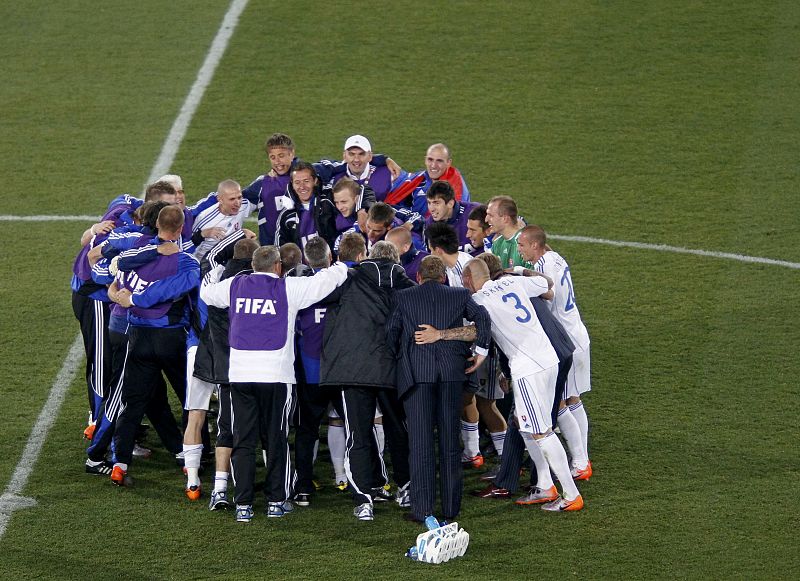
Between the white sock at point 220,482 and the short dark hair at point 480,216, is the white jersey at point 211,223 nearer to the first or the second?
the short dark hair at point 480,216

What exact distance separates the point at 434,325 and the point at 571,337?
4.21ft

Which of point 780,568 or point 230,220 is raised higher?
point 230,220

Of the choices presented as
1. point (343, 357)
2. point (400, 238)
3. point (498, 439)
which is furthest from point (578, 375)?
point (343, 357)

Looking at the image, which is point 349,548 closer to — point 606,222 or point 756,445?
point 756,445

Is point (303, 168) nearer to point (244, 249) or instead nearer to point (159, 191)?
point (159, 191)

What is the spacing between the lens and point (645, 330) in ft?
37.8

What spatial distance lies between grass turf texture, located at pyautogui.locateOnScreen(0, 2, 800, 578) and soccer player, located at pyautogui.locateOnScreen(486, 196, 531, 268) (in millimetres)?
1526

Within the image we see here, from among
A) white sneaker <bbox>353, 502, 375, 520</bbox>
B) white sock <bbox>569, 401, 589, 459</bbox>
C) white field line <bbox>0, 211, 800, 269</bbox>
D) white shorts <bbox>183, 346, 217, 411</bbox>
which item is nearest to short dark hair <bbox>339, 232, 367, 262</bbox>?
white shorts <bbox>183, 346, 217, 411</bbox>

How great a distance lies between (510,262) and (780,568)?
296 cm

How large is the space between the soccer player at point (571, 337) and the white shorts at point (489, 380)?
0.52 meters

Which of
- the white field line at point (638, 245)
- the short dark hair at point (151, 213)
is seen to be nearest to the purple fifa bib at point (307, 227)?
the short dark hair at point (151, 213)

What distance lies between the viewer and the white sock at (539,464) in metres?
8.47

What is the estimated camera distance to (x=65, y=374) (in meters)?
10.7

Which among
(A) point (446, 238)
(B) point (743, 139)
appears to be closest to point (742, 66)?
(B) point (743, 139)
